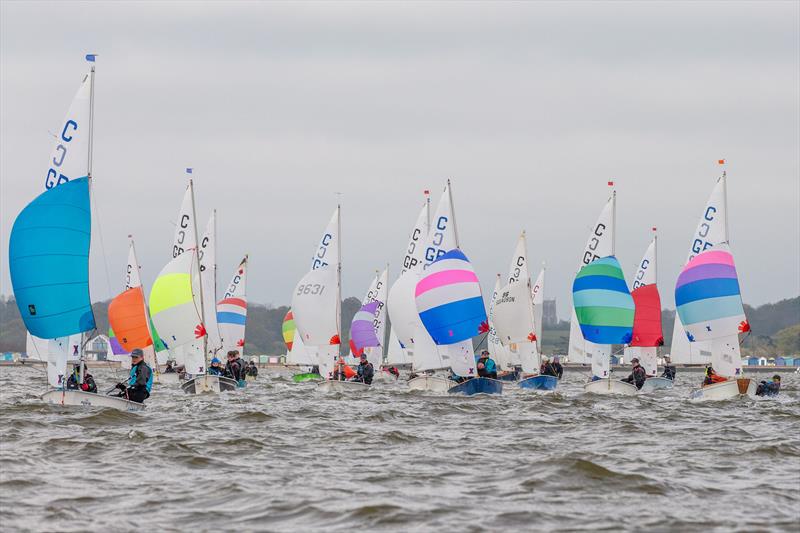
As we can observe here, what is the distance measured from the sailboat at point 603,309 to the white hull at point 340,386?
785 centimetres

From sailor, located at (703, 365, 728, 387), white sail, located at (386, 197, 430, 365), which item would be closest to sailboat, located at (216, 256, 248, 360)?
white sail, located at (386, 197, 430, 365)

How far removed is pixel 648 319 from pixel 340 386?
19.0 metres

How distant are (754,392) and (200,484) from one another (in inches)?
Result: 954

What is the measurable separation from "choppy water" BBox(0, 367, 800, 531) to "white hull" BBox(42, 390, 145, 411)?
0.94 ft

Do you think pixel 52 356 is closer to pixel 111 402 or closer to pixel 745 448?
pixel 111 402

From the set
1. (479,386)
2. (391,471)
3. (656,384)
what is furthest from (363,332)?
(391,471)

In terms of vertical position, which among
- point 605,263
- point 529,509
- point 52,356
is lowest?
point 529,509

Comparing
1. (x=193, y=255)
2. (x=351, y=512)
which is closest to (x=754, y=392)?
(x=193, y=255)

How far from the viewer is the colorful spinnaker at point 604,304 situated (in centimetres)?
4081

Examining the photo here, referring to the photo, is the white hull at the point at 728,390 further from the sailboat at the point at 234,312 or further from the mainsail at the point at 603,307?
the sailboat at the point at 234,312

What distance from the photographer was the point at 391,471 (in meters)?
16.5

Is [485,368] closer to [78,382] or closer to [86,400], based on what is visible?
[78,382]

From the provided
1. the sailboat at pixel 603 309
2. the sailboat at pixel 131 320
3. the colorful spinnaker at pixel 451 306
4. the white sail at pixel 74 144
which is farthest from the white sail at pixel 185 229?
the white sail at pixel 74 144

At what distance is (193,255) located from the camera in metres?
41.0
